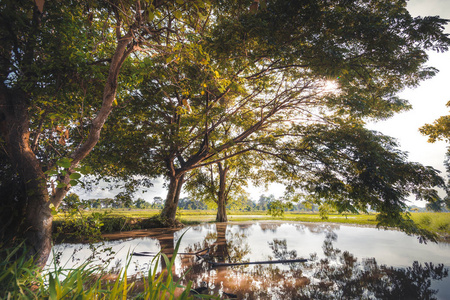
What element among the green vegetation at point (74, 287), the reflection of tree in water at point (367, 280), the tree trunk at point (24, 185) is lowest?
the reflection of tree in water at point (367, 280)

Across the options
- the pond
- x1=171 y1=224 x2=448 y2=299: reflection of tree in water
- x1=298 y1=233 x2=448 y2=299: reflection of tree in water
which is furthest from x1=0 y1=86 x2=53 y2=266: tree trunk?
x1=298 y1=233 x2=448 y2=299: reflection of tree in water

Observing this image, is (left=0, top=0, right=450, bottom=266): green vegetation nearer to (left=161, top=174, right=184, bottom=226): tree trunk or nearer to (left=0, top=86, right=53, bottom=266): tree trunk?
(left=0, top=86, right=53, bottom=266): tree trunk

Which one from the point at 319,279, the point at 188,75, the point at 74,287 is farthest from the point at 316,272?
the point at 188,75

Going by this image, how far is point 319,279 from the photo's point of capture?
15.1ft

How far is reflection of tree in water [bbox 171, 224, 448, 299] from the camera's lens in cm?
387

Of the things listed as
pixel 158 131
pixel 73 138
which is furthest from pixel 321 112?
pixel 73 138

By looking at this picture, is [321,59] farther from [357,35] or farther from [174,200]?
[174,200]

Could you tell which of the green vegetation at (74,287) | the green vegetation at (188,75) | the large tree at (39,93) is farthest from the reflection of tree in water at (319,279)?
the large tree at (39,93)

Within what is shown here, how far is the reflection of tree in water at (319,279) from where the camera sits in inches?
152

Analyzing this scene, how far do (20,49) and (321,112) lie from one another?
1220 centimetres

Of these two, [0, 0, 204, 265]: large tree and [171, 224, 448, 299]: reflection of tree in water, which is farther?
[171, 224, 448, 299]: reflection of tree in water

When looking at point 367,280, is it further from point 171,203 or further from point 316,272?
point 171,203

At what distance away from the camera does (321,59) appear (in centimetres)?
499

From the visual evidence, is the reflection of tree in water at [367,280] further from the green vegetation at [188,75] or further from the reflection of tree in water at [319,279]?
the green vegetation at [188,75]
